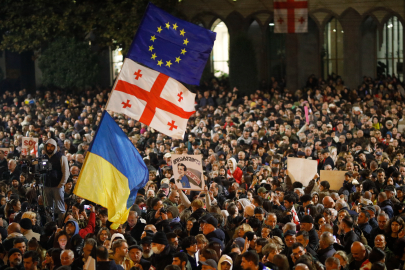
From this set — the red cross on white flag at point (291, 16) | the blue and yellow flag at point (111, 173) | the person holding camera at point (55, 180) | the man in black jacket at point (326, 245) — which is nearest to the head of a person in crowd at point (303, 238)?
the man in black jacket at point (326, 245)

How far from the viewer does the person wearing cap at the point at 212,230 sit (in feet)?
26.0

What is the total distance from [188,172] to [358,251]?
3.57 m

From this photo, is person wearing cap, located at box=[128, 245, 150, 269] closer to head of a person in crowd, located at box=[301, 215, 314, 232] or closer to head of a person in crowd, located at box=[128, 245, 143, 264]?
head of a person in crowd, located at box=[128, 245, 143, 264]

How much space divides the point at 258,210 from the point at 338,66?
22.8m

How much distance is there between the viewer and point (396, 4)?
88.6 ft

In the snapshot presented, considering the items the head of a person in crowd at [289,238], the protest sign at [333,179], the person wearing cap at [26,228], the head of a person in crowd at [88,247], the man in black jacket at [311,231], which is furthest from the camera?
the protest sign at [333,179]

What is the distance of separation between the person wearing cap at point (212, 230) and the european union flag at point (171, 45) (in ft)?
6.91

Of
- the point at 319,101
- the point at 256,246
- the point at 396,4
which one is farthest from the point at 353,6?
the point at 256,246

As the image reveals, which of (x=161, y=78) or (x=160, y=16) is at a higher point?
(x=160, y=16)

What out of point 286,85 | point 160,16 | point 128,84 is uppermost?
point 160,16

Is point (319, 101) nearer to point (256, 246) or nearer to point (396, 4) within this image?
point (396, 4)

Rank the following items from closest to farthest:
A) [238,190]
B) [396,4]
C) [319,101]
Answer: [238,190] → [319,101] → [396,4]

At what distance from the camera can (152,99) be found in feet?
29.0

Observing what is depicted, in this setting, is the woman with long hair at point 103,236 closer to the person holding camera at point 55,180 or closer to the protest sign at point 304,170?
the person holding camera at point 55,180
